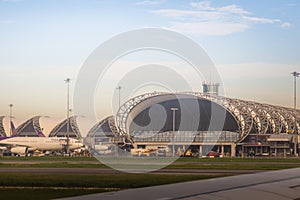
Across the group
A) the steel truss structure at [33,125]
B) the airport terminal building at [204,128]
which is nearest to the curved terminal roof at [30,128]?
the steel truss structure at [33,125]

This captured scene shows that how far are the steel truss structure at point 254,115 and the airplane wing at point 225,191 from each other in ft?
371

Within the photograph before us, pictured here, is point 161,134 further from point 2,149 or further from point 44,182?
point 44,182

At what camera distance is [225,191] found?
11.0m

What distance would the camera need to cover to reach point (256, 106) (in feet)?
472

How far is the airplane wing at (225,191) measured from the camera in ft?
33.4

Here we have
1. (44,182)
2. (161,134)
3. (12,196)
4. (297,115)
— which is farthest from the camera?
(297,115)

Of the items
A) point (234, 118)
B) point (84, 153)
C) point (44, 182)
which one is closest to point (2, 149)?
point (84, 153)

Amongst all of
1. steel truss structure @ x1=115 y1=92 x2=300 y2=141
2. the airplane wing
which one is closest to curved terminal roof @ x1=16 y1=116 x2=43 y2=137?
steel truss structure @ x1=115 y1=92 x2=300 y2=141

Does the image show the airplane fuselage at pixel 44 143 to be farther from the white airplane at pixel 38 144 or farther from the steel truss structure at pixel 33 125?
the steel truss structure at pixel 33 125

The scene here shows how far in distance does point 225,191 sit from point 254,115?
129313mm

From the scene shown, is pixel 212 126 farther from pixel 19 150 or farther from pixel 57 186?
pixel 57 186

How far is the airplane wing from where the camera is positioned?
33.4ft

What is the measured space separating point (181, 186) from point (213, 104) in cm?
12649

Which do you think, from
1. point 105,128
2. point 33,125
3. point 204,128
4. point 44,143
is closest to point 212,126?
point 204,128
